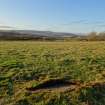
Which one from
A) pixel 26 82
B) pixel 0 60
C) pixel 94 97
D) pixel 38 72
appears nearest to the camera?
pixel 94 97

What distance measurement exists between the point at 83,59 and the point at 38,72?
3.70 m

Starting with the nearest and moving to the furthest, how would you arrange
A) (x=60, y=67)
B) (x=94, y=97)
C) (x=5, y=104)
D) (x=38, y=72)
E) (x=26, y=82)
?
(x=5, y=104) < (x=94, y=97) < (x=26, y=82) < (x=38, y=72) < (x=60, y=67)

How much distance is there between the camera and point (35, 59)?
14.6 meters

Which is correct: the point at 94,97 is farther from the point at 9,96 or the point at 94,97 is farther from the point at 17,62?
the point at 17,62

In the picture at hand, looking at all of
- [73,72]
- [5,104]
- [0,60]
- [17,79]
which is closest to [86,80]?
[73,72]

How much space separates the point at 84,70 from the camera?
496 inches

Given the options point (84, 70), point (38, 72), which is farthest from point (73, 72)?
point (38, 72)

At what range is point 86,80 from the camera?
449 inches

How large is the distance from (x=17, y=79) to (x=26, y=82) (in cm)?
40

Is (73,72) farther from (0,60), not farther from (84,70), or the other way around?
(0,60)

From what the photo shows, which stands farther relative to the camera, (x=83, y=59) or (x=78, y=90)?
(x=83, y=59)

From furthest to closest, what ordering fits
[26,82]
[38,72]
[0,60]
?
1. [0,60]
2. [38,72]
3. [26,82]

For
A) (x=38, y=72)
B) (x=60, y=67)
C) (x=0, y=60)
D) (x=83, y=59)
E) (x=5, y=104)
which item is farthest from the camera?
(x=83, y=59)

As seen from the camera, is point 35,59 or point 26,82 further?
point 35,59
